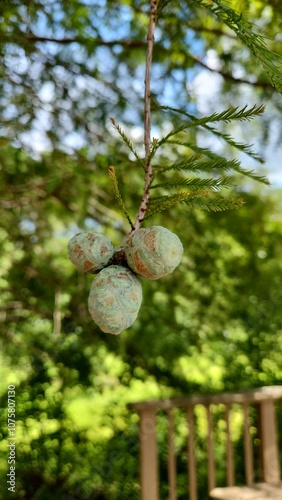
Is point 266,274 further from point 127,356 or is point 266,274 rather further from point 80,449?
point 80,449

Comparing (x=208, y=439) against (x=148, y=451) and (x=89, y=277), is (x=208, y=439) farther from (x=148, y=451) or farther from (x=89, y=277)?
(x=89, y=277)

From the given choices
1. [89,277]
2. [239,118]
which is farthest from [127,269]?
[89,277]

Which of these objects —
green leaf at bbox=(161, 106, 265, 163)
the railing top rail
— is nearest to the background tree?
the railing top rail

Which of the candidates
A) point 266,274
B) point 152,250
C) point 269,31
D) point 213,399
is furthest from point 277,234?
point 152,250

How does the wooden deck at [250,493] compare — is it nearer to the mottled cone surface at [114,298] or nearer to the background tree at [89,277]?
the background tree at [89,277]

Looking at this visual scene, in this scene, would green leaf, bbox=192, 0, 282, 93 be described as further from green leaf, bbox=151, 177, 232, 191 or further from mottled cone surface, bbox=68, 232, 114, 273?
mottled cone surface, bbox=68, 232, 114, 273
